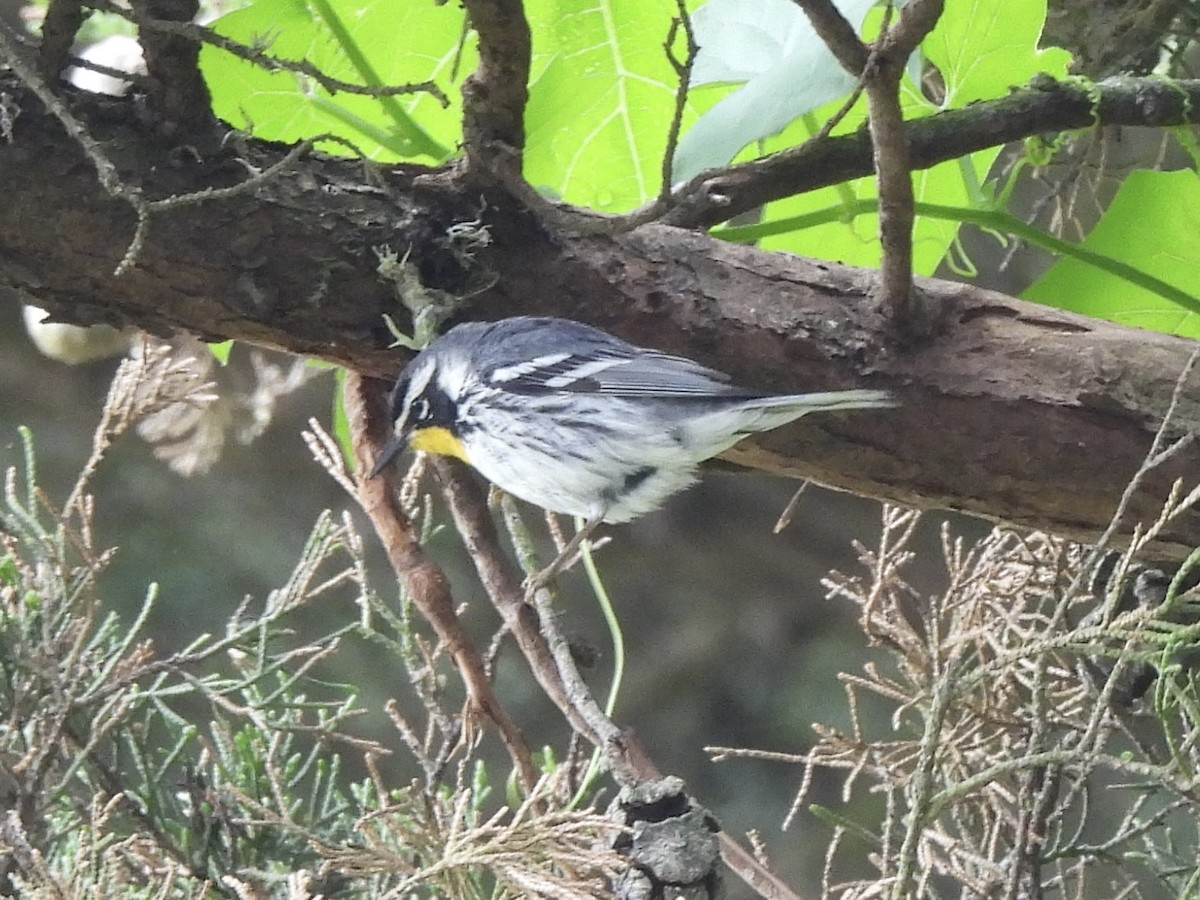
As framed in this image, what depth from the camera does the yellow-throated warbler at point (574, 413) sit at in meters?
0.89

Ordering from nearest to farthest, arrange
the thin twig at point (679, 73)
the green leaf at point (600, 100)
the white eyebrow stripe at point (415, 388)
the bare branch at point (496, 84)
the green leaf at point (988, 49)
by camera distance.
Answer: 1. the thin twig at point (679, 73)
2. the bare branch at point (496, 84)
3. the white eyebrow stripe at point (415, 388)
4. the green leaf at point (988, 49)
5. the green leaf at point (600, 100)

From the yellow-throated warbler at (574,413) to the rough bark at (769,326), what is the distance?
0.03m

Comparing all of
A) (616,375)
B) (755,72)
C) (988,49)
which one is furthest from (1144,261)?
(616,375)

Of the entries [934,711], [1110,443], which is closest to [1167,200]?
[1110,443]

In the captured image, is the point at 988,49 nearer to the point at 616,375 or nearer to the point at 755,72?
the point at 755,72

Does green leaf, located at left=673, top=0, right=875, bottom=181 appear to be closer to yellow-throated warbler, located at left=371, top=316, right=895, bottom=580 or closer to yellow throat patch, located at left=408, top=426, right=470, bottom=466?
yellow-throated warbler, located at left=371, top=316, right=895, bottom=580

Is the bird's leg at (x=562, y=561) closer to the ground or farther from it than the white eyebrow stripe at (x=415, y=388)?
closer to the ground

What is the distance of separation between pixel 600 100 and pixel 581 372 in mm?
322

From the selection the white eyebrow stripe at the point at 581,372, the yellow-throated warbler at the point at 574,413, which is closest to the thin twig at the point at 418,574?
the yellow-throated warbler at the point at 574,413

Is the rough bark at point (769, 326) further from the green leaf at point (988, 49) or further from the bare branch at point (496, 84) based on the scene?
the green leaf at point (988, 49)

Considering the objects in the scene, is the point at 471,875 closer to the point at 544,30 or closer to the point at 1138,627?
the point at 1138,627

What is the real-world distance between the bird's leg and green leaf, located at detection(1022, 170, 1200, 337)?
495mm

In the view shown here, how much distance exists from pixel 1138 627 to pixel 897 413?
250 millimetres

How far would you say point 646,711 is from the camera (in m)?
2.66
